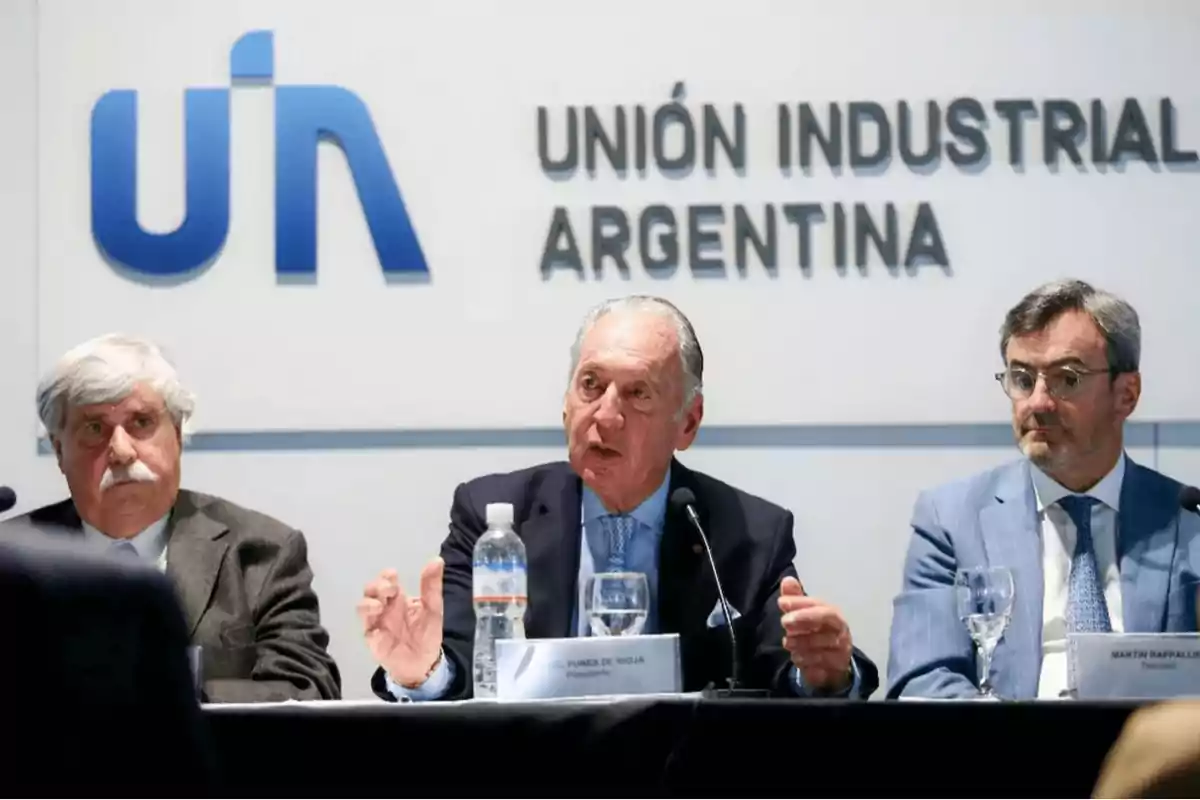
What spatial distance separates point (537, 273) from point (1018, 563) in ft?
5.16

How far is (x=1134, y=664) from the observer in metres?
2.88

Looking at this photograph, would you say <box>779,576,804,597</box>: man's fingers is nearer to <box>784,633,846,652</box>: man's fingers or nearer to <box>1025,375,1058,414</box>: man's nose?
<box>784,633,846,652</box>: man's fingers

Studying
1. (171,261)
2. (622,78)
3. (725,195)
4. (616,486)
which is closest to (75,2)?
(171,261)

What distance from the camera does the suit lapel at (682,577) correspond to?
359cm

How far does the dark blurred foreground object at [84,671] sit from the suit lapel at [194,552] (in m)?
2.63

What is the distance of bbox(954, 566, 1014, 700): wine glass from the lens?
3082 millimetres

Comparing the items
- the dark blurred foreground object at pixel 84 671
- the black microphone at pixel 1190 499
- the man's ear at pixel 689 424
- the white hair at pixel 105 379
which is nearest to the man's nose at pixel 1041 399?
the black microphone at pixel 1190 499

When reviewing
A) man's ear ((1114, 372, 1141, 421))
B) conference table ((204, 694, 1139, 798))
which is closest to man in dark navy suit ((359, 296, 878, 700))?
man's ear ((1114, 372, 1141, 421))

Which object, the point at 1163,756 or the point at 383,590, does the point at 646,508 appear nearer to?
the point at 383,590

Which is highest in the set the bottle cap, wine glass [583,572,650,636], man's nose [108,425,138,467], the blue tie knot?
man's nose [108,425,138,467]

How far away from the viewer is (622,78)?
4676 mm

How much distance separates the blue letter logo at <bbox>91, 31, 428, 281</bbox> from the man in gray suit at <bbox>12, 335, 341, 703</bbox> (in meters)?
0.72

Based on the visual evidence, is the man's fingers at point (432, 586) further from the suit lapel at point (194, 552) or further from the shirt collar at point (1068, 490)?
the shirt collar at point (1068, 490)

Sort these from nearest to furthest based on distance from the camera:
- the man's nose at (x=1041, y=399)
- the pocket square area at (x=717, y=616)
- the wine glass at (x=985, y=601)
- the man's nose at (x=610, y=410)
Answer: the wine glass at (x=985, y=601)
the pocket square area at (x=717, y=616)
the man's nose at (x=610, y=410)
the man's nose at (x=1041, y=399)
